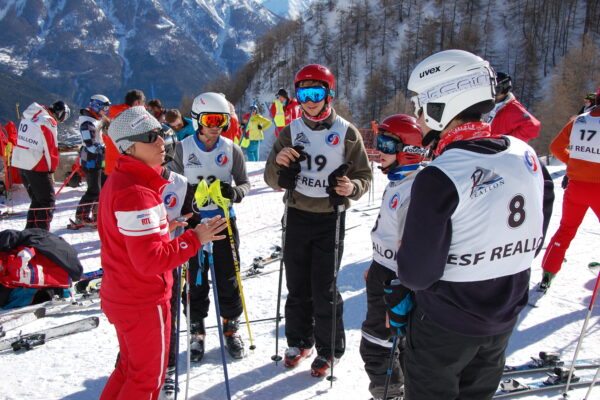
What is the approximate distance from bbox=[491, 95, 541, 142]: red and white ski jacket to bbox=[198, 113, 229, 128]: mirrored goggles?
12.4 ft

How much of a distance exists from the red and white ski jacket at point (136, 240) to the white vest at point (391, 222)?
1.17 metres

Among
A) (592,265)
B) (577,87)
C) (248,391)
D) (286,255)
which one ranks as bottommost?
(248,391)

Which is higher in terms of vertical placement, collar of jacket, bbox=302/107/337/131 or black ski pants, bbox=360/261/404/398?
collar of jacket, bbox=302/107/337/131

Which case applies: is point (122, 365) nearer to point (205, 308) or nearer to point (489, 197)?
point (205, 308)

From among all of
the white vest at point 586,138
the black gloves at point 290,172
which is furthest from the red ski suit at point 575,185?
the black gloves at point 290,172

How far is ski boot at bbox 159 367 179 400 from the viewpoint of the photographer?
2.98 meters

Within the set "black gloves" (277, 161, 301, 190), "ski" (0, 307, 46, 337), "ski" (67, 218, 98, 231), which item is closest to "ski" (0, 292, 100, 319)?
"ski" (0, 307, 46, 337)

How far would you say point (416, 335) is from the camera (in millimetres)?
1882

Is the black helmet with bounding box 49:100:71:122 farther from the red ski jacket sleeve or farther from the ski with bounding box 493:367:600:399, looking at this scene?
the ski with bounding box 493:367:600:399

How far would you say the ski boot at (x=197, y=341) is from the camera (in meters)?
3.46

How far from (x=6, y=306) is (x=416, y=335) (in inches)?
170

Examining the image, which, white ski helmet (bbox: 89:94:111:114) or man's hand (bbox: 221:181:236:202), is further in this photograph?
white ski helmet (bbox: 89:94:111:114)

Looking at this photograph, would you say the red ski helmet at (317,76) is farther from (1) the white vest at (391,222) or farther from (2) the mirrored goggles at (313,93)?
(1) the white vest at (391,222)

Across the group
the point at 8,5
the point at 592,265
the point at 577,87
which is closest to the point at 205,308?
the point at 592,265
